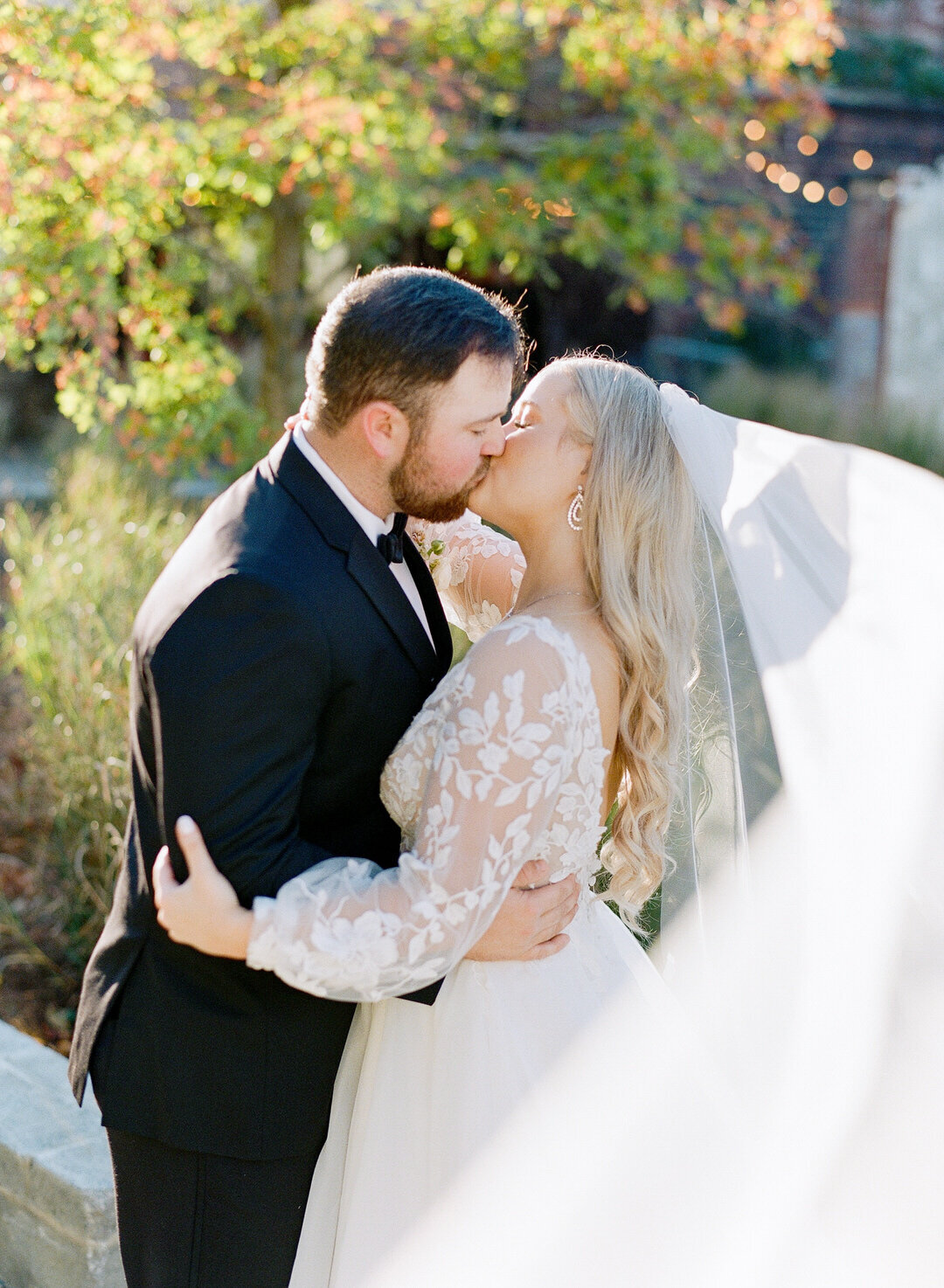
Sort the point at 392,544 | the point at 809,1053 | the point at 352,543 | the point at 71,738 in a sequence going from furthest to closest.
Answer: the point at 71,738
the point at 809,1053
the point at 392,544
the point at 352,543

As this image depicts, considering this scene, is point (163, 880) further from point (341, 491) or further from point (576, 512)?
point (576, 512)

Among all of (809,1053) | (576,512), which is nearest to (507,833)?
(576,512)

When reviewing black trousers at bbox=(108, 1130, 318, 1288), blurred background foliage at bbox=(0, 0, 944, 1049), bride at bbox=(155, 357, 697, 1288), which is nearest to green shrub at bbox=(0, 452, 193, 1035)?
blurred background foliage at bbox=(0, 0, 944, 1049)

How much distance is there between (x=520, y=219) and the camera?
620 centimetres

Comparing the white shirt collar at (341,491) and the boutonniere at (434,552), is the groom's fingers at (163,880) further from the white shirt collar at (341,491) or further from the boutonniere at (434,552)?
the boutonniere at (434,552)

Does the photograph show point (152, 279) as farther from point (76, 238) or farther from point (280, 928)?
point (280, 928)

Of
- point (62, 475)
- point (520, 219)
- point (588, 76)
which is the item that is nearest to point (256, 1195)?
point (520, 219)

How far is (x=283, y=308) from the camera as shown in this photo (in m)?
7.00

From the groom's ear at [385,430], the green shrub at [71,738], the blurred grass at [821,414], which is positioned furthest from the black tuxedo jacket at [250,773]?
the blurred grass at [821,414]

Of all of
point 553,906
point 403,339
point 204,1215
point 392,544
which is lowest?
point 204,1215

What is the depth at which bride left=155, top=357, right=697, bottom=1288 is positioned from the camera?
1852 mm

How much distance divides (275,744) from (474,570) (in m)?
0.98

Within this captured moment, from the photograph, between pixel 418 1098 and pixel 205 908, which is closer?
A: pixel 205 908

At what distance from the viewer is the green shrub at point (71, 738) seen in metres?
4.19
